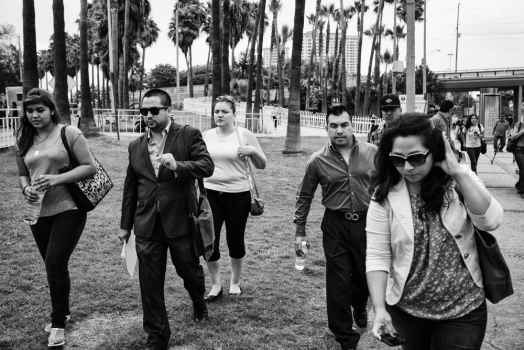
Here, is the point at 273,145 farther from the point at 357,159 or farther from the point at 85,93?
the point at 357,159

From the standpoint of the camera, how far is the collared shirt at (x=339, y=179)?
4113mm

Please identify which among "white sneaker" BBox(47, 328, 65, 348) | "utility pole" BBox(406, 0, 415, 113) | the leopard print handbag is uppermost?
"utility pole" BBox(406, 0, 415, 113)

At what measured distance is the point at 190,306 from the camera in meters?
5.15

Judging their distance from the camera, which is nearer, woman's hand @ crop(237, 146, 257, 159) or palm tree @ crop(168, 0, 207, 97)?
woman's hand @ crop(237, 146, 257, 159)

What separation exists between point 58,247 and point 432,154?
9.28ft

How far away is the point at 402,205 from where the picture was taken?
253cm

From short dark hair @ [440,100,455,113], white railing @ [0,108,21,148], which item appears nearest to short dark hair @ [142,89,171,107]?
short dark hair @ [440,100,455,113]

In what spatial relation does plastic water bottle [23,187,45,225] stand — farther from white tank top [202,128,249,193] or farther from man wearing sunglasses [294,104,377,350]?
man wearing sunglasses [294,104,377,350]

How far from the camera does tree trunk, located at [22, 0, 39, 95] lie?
1659 cm

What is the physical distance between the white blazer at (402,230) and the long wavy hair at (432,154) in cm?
4

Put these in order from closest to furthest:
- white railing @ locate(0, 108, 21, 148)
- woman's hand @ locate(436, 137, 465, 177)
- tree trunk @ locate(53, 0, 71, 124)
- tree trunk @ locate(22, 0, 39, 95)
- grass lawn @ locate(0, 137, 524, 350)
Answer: woman's hand @ locate(436, 137, 465, 177) < grass lawn @ locate(0, 137, 524, 350) < tree trunk @ locate(22, 0, 39, 95) < white railing @ locate(0, 108, 21, 148) < tree trunk @ locate(53, 0, 71, 124)

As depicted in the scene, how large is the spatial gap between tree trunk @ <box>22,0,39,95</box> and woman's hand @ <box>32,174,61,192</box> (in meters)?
13.8

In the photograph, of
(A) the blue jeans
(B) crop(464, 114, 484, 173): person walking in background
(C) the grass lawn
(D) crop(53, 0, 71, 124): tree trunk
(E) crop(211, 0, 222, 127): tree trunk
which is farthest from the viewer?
(D) crop(53, 0, 71, 124): tree trunk

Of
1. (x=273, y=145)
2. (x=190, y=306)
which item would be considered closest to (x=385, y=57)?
(x=273, y=145)
